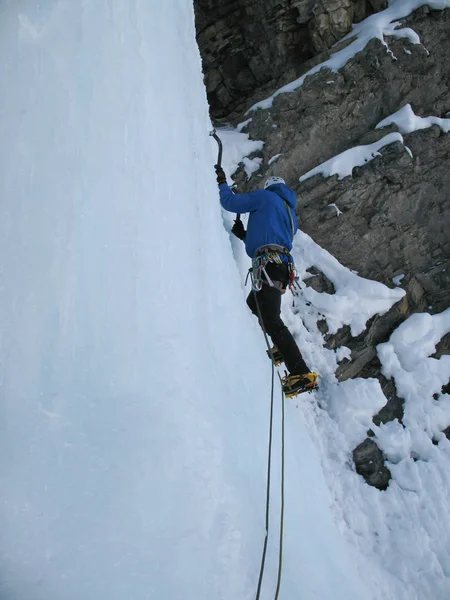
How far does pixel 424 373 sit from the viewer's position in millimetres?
4383

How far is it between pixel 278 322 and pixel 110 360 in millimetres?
1561

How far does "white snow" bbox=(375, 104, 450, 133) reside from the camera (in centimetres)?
564

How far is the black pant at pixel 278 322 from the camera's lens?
3189 millimetres

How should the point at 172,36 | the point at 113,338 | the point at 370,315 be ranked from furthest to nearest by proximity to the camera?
1. the point at 370,315
2. the point at 172,36
3. the point at 113,338

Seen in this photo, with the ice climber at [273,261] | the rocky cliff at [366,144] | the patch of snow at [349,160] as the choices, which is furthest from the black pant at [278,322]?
the patch of snow at [349,160]

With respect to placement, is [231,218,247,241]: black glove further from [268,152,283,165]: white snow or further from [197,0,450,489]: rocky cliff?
[268,152,283,165]: white snow

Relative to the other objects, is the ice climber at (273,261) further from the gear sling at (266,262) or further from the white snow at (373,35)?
the white snow at (373,35)

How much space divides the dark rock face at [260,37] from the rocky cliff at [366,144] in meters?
0.02

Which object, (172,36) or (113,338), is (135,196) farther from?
(172,36)

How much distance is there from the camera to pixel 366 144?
18.6 ft

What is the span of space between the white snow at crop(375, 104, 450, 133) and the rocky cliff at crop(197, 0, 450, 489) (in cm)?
8

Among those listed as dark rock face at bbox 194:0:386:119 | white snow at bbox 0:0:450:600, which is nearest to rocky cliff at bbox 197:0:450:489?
dark rock face at bbox 194:0:386:119

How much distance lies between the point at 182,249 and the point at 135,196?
1.23ft

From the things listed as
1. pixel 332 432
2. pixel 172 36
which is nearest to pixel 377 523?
pixel 332 432
